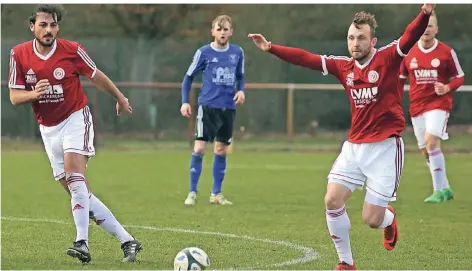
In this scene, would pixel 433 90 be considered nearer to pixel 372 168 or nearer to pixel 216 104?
pixel 216 104

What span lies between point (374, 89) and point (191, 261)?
6.44 feet

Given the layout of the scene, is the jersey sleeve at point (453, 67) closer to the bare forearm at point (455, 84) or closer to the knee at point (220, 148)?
the bare forearm at point (455, 84)

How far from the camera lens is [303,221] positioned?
10.4 m

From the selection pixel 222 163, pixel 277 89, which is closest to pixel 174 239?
pixel 222 163

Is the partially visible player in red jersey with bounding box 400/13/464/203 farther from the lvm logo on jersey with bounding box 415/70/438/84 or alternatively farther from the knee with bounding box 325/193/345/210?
the knee with bounding box 325/193/345/210

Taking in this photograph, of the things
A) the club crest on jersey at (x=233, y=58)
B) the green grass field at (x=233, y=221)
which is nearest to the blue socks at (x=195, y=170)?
the green grass field at (x=233, y=221)

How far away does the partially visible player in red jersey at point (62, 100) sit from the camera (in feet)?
25.2

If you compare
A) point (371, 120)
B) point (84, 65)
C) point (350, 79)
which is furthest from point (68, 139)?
point (371, 120)

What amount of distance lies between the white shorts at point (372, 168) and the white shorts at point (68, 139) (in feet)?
6.38

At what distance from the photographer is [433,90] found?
12484 millimetres

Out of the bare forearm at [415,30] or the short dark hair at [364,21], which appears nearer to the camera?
the bare forearm at [415,30]

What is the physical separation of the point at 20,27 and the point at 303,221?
18.5 metres

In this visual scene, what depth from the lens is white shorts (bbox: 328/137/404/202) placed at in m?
7.42

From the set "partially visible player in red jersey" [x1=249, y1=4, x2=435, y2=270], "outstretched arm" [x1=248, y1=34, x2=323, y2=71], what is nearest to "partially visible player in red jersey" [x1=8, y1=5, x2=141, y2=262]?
"outstretched arm" [x1=248, y1=34, x2=323, y2=71]
